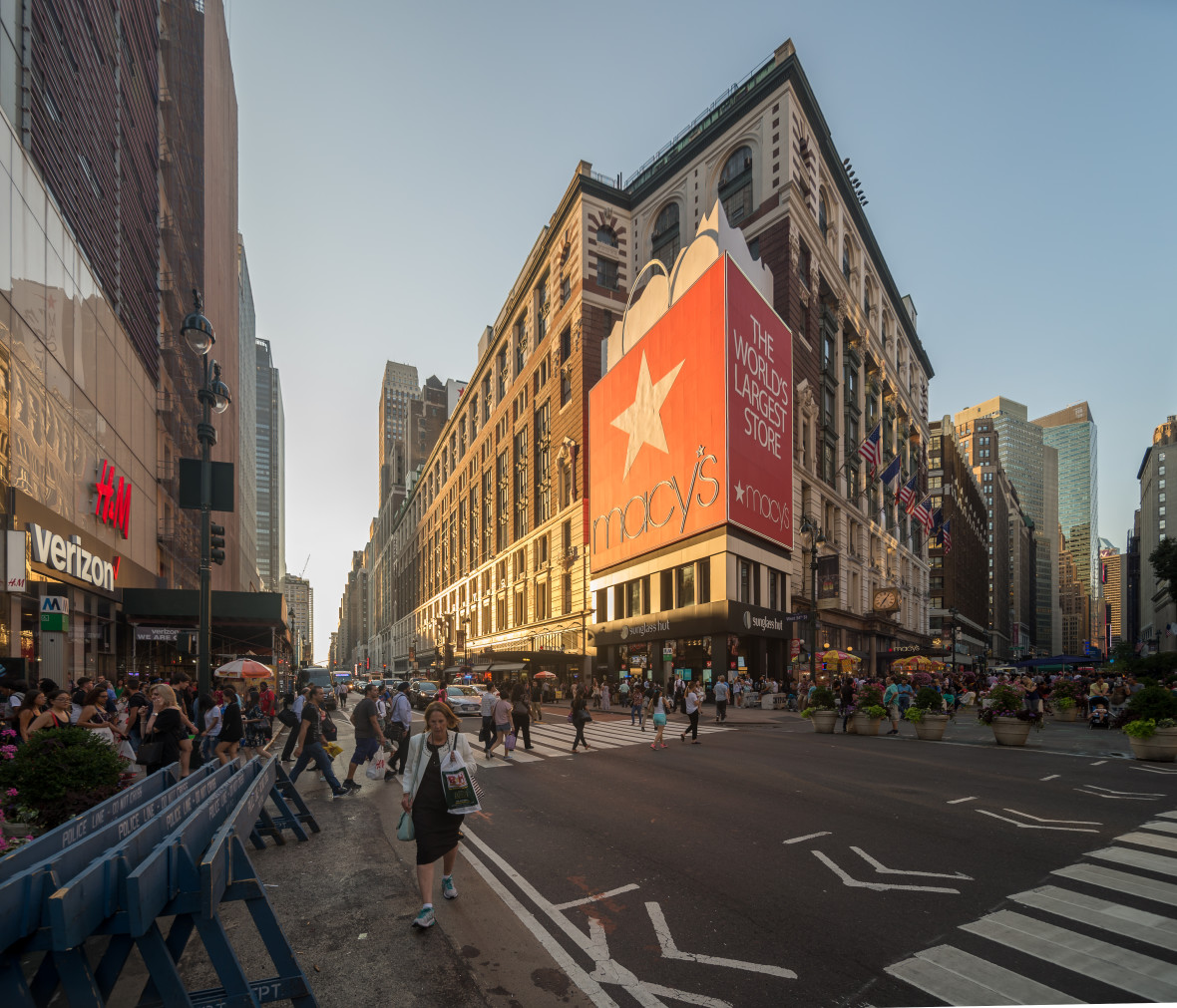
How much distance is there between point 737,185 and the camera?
52500 mm

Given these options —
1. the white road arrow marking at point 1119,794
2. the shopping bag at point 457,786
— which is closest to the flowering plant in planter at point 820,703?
the white road arrow marking at point 1119,794

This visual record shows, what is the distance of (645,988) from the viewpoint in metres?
5.02

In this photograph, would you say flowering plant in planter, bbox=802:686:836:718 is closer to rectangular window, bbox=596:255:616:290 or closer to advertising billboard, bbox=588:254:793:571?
advertising billboard, bbox=588:254:793:571

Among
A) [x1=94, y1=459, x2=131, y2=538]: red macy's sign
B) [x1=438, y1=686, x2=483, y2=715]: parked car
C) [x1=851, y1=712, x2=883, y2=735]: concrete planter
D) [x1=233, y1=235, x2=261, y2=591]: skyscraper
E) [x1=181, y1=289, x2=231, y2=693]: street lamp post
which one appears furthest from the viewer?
[x1=233, y1=235, x2=261, y2=591]: skyscraper

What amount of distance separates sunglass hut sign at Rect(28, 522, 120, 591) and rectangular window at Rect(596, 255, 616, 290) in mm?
42770

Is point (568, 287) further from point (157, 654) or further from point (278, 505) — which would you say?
point (278, 505)

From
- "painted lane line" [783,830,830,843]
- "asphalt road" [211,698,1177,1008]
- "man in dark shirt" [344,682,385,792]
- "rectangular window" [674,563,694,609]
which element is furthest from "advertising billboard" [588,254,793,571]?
"painted lane line" [783,830,830,843]

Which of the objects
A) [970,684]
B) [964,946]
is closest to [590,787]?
[964,946]

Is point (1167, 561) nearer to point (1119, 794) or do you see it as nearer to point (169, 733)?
point (1119, 794)

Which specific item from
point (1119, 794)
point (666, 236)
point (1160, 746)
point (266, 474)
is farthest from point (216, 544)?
point (266, 474)

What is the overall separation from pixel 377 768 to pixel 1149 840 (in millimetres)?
11833

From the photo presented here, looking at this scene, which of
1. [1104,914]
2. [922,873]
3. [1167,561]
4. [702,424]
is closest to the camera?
[1104,914]

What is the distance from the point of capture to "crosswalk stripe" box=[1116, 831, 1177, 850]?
8.38 metres

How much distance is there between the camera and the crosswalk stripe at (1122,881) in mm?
6641
